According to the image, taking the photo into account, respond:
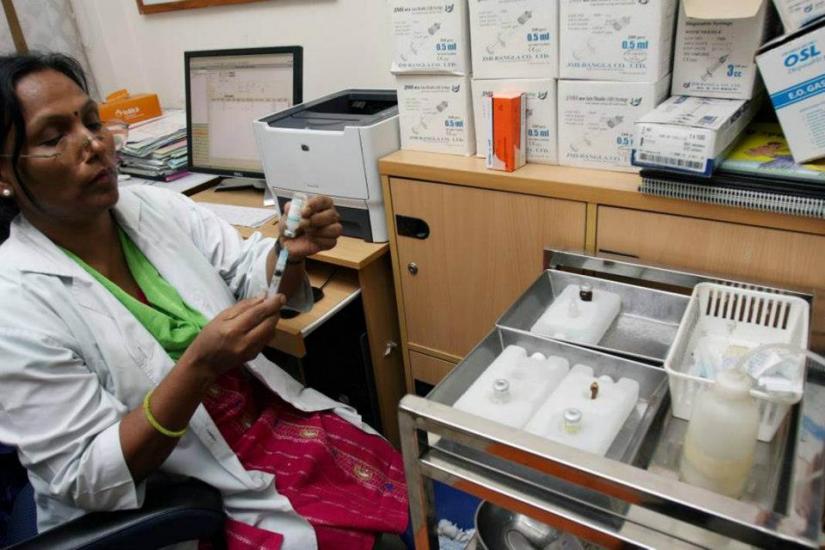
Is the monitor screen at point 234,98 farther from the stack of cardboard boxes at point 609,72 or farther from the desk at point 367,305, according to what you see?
the stack of cardboard boxes at point 609,72

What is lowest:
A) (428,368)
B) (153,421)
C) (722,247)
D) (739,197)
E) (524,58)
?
(428,368)

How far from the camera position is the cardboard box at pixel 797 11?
0.87m

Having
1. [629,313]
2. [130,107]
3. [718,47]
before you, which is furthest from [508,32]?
[130,107]

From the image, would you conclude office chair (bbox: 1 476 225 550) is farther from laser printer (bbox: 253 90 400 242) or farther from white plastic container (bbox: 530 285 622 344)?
laser printer (bbox: 253 90 400 242)

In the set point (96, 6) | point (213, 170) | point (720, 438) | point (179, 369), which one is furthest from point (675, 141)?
point (96, 6)

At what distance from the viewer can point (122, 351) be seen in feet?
3.38

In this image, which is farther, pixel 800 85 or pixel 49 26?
pixel 49 26

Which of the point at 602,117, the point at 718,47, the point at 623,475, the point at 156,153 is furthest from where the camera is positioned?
the point at 156,153

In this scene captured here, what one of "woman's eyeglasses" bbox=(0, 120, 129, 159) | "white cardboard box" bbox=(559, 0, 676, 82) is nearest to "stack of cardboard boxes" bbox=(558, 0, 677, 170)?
"white cardboard box" bbox=(559, 0, 676, 82)

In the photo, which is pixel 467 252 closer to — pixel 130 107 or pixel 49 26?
pixel 130 107

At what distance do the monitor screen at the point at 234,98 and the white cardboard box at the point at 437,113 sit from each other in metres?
0.51

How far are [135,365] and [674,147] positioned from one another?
1.00m

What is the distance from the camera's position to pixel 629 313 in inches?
42.8

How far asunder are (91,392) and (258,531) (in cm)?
38
